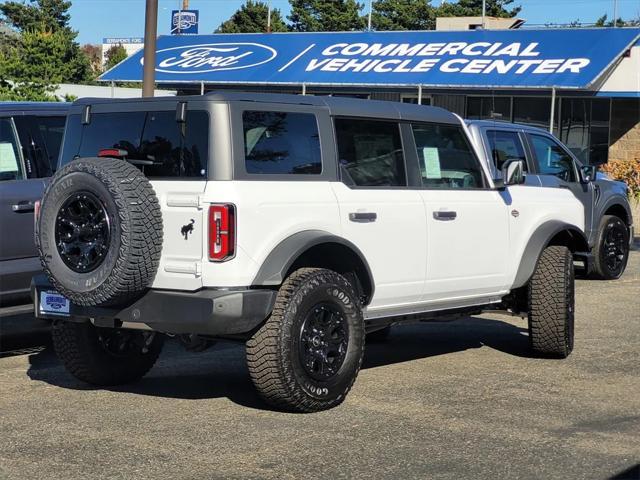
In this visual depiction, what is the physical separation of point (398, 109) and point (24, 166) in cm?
311

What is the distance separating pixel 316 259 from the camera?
6.97 metres

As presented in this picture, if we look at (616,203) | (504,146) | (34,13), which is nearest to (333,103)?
(504,146)

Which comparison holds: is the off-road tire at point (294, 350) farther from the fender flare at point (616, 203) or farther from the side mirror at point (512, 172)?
the fender flare at point (616, 203)

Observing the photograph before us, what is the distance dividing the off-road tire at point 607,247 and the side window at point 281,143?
25.1 ft

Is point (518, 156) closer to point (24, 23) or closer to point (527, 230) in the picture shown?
point (527, 230)

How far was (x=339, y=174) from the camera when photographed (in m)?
7.07

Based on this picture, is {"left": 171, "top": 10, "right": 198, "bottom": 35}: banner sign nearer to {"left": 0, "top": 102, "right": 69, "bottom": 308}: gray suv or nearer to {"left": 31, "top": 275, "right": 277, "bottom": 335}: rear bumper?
{"left": 0, "top": 102, "right": 69, "bottom": 308}: gray suv

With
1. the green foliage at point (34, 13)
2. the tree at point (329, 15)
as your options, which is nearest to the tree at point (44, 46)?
the green foliage at point (34, 13)

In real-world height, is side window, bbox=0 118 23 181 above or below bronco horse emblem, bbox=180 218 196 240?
above

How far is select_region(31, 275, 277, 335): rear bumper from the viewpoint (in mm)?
6180

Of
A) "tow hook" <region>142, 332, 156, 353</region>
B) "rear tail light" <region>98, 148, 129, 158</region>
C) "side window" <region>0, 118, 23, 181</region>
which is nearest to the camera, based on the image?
"rear tail light" <region>98, 148, 129, 158</region>

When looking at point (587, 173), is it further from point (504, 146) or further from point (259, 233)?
point (259, 233)

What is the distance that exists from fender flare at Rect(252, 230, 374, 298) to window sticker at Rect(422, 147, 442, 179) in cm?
132

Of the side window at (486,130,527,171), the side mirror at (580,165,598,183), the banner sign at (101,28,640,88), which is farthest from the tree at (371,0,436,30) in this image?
the side window at (486,130,527,171)
